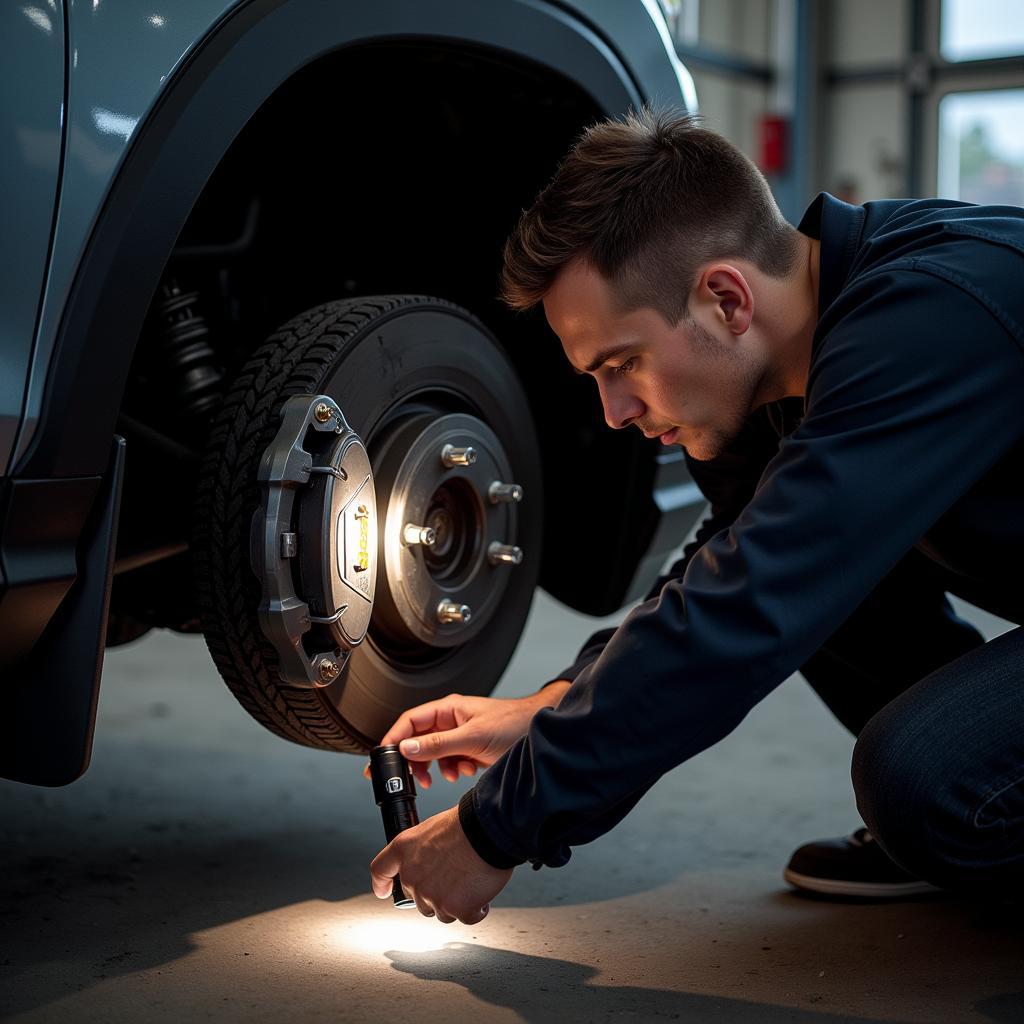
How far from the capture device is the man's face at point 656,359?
120cm

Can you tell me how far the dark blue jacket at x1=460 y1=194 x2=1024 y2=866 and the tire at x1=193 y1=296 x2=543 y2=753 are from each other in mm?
294

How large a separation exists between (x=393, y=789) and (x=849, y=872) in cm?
56

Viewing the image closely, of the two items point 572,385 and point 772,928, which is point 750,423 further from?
point 772,928

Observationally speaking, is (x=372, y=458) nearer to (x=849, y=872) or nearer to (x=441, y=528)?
(x=441, y=528)

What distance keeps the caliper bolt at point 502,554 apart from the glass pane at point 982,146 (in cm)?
770

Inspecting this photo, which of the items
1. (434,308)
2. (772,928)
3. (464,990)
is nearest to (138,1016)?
(464,990)

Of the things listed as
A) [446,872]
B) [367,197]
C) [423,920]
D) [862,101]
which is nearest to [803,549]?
[446,872]

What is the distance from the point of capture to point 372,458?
1.37 metres

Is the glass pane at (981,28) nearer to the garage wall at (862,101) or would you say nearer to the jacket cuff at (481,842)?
the garage wall at (862,101)

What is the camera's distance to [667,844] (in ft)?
5.62

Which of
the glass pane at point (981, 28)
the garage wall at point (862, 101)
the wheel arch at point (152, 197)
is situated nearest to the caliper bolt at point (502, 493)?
the wheel arch at point (152, 197)

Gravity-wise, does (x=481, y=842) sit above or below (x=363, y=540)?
below

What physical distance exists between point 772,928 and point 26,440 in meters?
0.91

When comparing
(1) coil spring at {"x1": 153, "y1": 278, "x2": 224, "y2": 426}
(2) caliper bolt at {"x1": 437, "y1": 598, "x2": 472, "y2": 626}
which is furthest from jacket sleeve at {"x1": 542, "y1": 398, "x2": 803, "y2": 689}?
(1) coil spring at {"x1": 153, "y1": 278, "x2": 224, "y2": 426}
